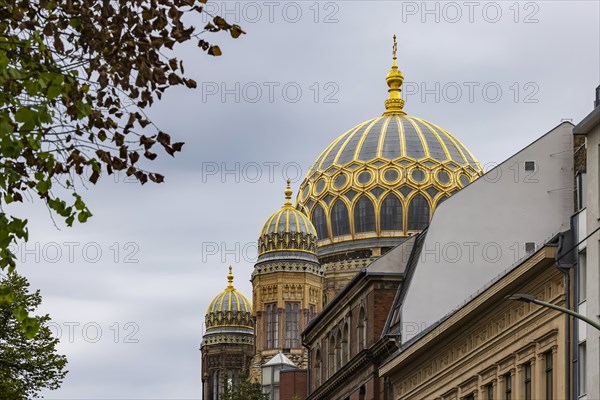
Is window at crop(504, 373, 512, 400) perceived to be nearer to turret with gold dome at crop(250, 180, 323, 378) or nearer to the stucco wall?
the stucco wall

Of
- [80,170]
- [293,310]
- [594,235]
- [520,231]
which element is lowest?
[80,170]

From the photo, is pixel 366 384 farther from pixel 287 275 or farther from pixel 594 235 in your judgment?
pixel 287 275

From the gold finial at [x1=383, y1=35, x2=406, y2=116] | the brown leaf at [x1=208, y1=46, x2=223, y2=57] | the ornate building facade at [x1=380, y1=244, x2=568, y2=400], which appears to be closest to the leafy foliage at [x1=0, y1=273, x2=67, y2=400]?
the ornate building facade at [x1=380, y1=244, x2=568, y2=400]

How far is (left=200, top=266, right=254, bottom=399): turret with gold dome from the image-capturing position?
14225 cm

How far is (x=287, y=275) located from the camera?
409 feet

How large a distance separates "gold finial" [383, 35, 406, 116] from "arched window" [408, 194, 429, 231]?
8.51 meters

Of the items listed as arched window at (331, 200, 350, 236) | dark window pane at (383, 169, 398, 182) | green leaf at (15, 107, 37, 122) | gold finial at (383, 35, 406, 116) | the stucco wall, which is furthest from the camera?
gold finial at (383, 35, 406, 116)

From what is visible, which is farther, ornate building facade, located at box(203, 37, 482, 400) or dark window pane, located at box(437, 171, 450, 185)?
dark window pane, located at box(437, 171, 450, 185)

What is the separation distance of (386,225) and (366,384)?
6377cm

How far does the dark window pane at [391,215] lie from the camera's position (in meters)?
126

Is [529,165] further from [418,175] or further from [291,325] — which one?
[418,175]

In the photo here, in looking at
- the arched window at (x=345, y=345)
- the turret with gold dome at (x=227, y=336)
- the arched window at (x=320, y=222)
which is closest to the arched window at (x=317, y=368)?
the arched window at (x=345, y=345)

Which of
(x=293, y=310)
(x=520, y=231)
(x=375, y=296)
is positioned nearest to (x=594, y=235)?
(x=520, y=231)

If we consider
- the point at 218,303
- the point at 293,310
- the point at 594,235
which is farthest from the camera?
the point at 218,303
